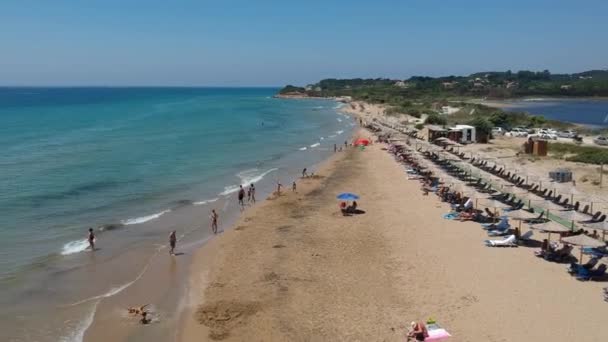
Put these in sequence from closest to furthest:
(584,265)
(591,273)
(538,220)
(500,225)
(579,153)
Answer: (591,273)
(584,265)
(500,225)
(538,220)
(579,153)

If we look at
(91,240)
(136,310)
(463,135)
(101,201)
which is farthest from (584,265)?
(463,135)

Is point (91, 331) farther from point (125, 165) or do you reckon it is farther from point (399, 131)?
point (399, 131)

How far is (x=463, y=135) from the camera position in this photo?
147ft

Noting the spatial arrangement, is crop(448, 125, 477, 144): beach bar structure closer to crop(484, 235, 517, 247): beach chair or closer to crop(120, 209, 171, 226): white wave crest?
→ crop(484, 235, 517, 247): beach chair

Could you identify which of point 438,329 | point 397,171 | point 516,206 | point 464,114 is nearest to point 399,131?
point 464,114

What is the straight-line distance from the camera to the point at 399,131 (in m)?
57.9

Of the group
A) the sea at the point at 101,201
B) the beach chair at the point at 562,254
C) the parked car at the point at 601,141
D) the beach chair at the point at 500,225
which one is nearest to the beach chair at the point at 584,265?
the beach chair at the point at 562,254

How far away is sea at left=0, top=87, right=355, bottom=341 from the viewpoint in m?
15.2

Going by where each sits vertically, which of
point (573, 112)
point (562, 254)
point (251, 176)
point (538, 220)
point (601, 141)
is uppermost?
point (601, 141)

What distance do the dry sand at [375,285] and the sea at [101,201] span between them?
265 cm

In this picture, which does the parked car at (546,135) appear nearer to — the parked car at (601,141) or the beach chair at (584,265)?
the parked car at (601,141)

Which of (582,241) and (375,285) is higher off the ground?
(582,241)

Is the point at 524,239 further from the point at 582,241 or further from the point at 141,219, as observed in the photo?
the point at 141,219

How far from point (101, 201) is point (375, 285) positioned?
53.0 ft
